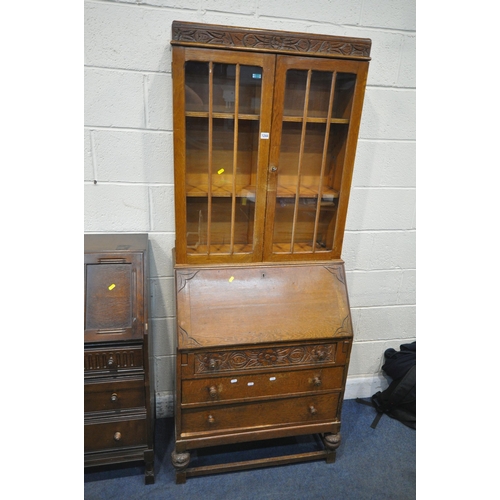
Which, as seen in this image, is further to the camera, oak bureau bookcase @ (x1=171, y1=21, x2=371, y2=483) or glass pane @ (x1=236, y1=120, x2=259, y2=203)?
glass pane @ (x1=236, y1=120, x2=259, y2=203)

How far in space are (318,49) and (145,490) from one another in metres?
2.09

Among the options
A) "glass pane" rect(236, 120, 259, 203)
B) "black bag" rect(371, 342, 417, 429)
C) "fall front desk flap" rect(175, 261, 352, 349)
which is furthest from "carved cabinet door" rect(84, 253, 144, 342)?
"black bag" rect(371, 342, 417, 429)

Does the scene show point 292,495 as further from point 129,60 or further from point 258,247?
point 129,60

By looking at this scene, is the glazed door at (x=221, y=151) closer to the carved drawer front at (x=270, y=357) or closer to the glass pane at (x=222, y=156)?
the glass pane at (x=222, y=156)

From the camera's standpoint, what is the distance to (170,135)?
1686mm

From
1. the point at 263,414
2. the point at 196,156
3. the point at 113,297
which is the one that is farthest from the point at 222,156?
the point at 263,414

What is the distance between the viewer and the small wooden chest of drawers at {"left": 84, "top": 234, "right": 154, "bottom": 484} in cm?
145

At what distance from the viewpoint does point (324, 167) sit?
1.62m

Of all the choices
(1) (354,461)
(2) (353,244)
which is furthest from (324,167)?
(1) (354,461)

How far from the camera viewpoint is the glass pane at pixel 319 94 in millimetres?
1465

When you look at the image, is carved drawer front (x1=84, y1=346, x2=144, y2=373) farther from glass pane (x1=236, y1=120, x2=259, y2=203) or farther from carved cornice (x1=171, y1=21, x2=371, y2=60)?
carved cornice (x1=171, y1=21, x2=371, y2=60)

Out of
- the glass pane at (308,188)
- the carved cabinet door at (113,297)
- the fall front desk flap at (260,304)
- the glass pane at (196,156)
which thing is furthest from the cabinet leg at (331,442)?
the glass pane at (196,156)

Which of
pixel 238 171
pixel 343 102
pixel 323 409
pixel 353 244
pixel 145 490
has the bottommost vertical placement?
pixel 145 490

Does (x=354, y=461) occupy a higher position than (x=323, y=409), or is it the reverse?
(x=323, y=409)
